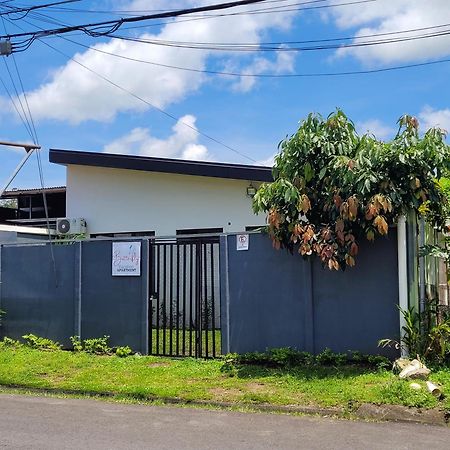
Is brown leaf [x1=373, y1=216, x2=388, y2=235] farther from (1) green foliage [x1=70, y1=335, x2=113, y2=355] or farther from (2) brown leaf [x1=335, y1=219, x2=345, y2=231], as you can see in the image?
(1) green foliage [x1=70, y1=335, x2=113, y2=355]

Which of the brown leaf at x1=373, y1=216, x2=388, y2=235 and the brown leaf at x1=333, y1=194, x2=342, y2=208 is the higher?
the brown leaf at x1=333, y1=194, x2=342, y2=208

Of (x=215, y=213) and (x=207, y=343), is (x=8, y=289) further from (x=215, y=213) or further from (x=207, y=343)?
(x=215, y=213)

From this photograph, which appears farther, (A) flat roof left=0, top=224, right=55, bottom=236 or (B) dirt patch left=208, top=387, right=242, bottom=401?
(A) flat roof left=0, top=224, right=55, bottom=236

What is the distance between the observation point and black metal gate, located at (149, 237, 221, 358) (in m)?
9.91

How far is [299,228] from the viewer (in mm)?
8555

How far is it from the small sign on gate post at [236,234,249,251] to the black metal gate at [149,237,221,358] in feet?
1.42

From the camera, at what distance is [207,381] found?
835cm

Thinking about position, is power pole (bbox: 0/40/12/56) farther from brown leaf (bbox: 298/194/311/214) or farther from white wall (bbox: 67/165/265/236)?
brown leaf (bbox: 298/194/311/214)

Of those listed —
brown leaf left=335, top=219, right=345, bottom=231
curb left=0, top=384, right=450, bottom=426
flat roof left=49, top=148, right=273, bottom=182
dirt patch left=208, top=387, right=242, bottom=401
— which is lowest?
curb left=0, top=384, right=450, bottom=426

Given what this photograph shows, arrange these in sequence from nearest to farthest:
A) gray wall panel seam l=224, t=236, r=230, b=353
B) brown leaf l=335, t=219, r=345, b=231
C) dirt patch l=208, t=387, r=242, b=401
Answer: dirt patch l=208, t=387, r=242, b=401 → brown leaf l=335, t=219, r=345, b=231 → gray wall panel seam l=224, t=236, r=230, b=353

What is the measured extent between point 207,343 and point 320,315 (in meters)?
1.97

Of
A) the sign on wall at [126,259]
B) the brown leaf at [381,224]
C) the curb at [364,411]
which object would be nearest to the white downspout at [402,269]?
the brown leaf at [381,224]

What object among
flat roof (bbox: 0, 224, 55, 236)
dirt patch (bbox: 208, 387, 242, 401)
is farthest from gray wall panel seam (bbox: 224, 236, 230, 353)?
flat roof (bbox: 0, 224, 55, 236)

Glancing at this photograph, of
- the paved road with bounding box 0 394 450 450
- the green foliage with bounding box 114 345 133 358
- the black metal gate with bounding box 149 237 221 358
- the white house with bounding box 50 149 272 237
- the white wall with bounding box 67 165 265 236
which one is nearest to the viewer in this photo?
the paved road with bounding box 0 394 450 450
